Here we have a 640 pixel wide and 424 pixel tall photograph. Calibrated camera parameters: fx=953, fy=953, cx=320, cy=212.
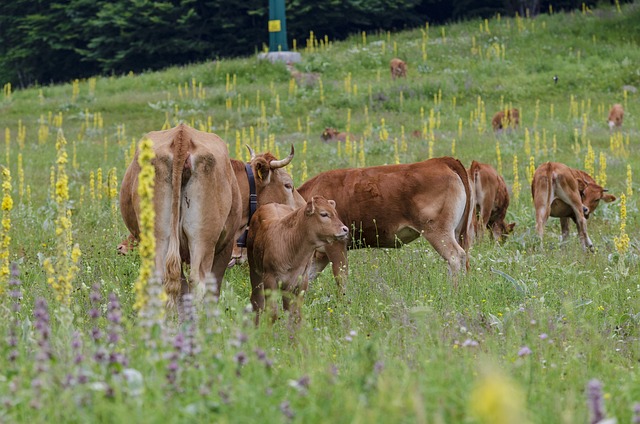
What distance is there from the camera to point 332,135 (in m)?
21.9

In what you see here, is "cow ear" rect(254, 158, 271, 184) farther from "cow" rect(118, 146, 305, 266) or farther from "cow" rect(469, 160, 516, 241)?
"cow" rect(469, 160, 516, 241)

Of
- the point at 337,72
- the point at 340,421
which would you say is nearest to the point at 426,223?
the point at 340,421

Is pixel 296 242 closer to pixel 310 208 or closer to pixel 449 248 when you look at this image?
pixel 310 208

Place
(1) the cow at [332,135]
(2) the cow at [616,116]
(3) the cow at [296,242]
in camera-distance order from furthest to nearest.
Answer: (2) the cow at [616,116] < (1) the cow at [332,135] < (3) the cow at [296,242]

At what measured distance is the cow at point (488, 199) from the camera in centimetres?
1179

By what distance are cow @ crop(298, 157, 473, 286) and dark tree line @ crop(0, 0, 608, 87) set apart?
Result: 32.9 m

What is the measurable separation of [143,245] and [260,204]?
5.14m

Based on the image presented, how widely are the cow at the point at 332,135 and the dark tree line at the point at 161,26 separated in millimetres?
21227

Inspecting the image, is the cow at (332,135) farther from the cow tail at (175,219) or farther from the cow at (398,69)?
the cow tail at (175,219)

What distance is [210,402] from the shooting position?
369 cm

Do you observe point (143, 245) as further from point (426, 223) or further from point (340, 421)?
point (426, 223)

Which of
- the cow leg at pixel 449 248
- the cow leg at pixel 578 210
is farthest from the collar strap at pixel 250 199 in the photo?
the cow leg at pixel 578 210

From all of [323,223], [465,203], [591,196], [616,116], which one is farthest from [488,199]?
[616,116]

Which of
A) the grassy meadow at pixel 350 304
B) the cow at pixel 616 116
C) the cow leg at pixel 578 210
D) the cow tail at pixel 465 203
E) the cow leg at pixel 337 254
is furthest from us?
the cow at pixel 616 116
